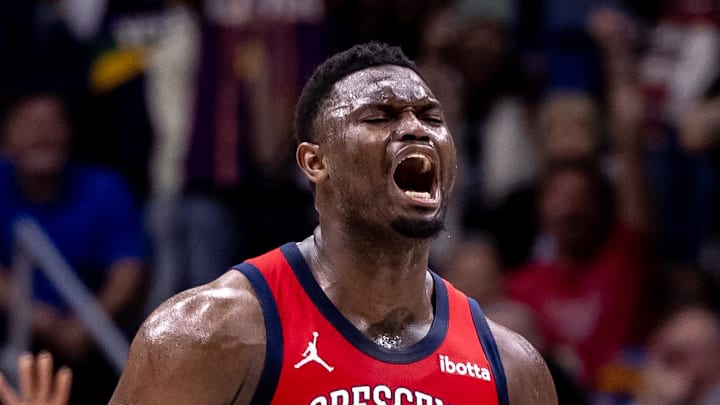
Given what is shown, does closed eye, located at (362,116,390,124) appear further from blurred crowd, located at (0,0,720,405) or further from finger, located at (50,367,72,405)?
blurred crowd, located at (0,0,720,405)

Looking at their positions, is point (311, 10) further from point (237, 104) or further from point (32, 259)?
point (32, 259)

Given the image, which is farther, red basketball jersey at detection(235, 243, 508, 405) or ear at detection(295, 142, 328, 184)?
ear at detection(295, 142, 328, 184)

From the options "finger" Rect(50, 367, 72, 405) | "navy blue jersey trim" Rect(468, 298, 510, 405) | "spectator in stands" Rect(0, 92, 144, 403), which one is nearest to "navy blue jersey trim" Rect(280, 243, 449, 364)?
"navy blue jersey trim" Rect(468, 298, 510, 405)

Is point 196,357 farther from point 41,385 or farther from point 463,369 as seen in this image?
point 463,369

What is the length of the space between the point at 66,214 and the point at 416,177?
4.03m

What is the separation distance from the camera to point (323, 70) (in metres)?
4.29

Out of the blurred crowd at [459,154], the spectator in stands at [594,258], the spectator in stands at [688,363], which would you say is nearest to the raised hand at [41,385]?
the blurred crowd at [459,154]

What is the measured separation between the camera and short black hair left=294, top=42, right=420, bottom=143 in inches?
167

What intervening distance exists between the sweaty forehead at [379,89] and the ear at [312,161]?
13cm

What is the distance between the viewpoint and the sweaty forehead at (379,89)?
4.12m

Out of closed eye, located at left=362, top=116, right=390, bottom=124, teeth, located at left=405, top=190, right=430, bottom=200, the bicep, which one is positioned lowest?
the bicep

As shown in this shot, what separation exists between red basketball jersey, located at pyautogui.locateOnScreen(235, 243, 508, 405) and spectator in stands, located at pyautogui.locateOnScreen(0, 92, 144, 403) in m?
3.59

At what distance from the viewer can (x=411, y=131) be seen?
405 centimetres

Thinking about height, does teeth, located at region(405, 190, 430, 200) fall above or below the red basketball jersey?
above
